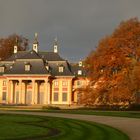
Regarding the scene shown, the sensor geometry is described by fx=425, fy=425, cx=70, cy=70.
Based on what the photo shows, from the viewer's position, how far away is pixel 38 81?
8512cm

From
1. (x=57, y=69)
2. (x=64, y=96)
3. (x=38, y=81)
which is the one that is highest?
(x=57, y=69)

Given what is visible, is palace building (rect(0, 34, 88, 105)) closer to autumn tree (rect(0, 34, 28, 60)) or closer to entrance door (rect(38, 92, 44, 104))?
entrance door (rect(38, 92, 44, 104))

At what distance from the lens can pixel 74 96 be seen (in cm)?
8706

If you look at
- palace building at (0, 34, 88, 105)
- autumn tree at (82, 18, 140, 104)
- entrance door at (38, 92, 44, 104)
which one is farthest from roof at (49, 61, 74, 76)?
autumn tree at (82, 18, 140, 104)

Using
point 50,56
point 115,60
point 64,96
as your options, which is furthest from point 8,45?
point 115,60

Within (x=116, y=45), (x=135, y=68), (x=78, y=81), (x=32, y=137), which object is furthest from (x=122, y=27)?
(x=32, y=137)

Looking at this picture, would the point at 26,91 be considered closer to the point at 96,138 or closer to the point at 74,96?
the point at 74,96

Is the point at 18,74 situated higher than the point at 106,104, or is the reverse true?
the point at 18,74

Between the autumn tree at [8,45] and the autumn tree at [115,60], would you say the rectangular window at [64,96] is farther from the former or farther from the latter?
the autumn tree at [115,60]

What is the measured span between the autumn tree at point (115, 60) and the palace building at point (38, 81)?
2688 cm

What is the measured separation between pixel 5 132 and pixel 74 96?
66790 millimetres

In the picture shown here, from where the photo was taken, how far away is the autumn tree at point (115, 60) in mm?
53812

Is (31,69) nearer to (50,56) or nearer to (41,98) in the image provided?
(41,98)

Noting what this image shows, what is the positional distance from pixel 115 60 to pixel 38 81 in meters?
32.5
